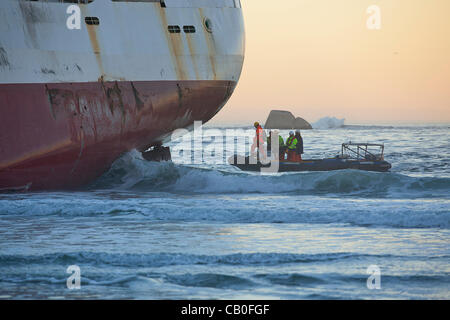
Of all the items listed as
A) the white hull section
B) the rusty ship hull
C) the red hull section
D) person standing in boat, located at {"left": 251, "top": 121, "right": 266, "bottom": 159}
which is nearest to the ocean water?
the red hull section

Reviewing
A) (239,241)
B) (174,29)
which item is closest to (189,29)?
(174,29)

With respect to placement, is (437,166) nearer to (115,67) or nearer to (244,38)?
(244,38)

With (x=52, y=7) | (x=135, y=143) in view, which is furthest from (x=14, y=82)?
(x=135, y=143)

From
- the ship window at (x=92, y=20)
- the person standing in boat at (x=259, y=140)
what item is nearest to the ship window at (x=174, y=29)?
the ship window at (x=92, y=20)

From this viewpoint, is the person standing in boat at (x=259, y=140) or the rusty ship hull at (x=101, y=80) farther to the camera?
the person standing in boat at (x=259, y=140)

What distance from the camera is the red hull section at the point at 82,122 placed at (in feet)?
51.0

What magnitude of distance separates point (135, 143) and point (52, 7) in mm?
4171

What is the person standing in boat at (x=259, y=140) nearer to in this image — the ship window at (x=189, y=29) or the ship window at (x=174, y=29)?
the ship window at (x=189, y=29)

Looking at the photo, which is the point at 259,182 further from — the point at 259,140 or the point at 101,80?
the point at 101,80

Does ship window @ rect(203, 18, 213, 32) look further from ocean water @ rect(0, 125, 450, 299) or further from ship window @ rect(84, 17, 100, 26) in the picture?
ocean water @ rect(0, 125, 450, 299)

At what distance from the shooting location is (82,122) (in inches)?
649
